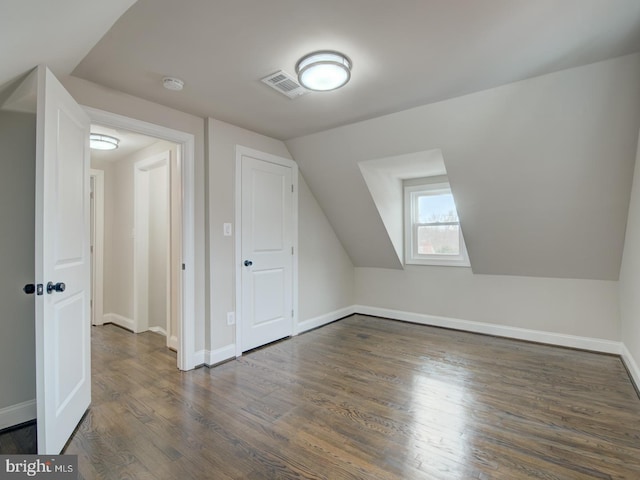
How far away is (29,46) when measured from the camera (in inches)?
61.4

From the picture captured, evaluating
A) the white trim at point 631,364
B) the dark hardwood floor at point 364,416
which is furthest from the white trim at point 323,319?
the white trim at point 631,364

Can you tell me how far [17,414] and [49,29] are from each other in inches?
91.6

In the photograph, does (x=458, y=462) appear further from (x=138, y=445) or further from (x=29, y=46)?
(x=29, y=46)

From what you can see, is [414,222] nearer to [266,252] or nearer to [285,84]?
[266,252]

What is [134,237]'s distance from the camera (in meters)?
4.20

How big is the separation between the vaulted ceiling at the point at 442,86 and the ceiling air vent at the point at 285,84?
78 mm

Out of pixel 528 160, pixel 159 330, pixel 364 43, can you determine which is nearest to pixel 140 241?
pixel 159 330

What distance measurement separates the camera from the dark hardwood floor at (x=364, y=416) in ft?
5.74

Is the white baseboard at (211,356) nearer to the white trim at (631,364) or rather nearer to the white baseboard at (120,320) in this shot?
the white baseboard at (120,320)

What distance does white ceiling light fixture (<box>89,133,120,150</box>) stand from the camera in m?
3.44

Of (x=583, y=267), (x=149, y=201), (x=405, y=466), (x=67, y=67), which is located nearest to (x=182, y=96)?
(x=67, y=67)

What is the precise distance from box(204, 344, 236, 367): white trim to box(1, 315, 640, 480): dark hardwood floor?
0.10 m

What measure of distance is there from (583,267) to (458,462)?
2.79m

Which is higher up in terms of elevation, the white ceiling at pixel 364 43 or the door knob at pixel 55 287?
the white ceiling at pixel 364 43
